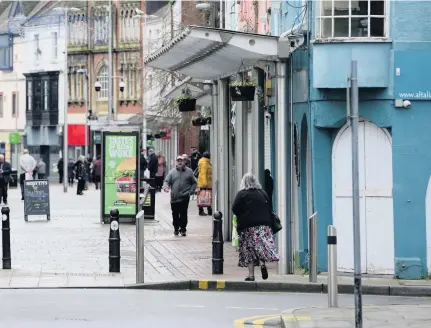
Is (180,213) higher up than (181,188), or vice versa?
(181,188)

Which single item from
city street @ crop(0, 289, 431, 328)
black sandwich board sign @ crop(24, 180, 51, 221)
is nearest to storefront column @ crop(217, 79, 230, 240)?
black sandwich board sign @ crop(24, 180, 51, 221)

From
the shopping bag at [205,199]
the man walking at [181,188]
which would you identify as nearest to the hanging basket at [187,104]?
the man walking at [181,188]

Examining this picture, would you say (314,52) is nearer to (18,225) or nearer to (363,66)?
(363,66)

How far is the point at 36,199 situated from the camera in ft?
113

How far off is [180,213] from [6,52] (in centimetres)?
6877

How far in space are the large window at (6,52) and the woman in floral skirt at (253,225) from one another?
77472 millimetres

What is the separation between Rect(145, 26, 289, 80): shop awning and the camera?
2033 centimetres

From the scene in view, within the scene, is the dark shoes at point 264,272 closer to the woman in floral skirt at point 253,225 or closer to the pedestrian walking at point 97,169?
the woman in floral skirt at point 253,225

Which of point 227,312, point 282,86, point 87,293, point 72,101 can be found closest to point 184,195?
point 282,86

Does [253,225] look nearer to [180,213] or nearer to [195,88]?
[180,213]

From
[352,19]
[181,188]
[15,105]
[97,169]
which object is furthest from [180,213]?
[15,105]

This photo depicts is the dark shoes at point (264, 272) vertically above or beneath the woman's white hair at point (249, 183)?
beneath

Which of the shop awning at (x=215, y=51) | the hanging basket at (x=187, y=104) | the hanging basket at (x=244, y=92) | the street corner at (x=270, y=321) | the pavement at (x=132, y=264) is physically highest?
the shop awning at (x=215, y=51)

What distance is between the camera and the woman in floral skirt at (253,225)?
1961 centimetres
